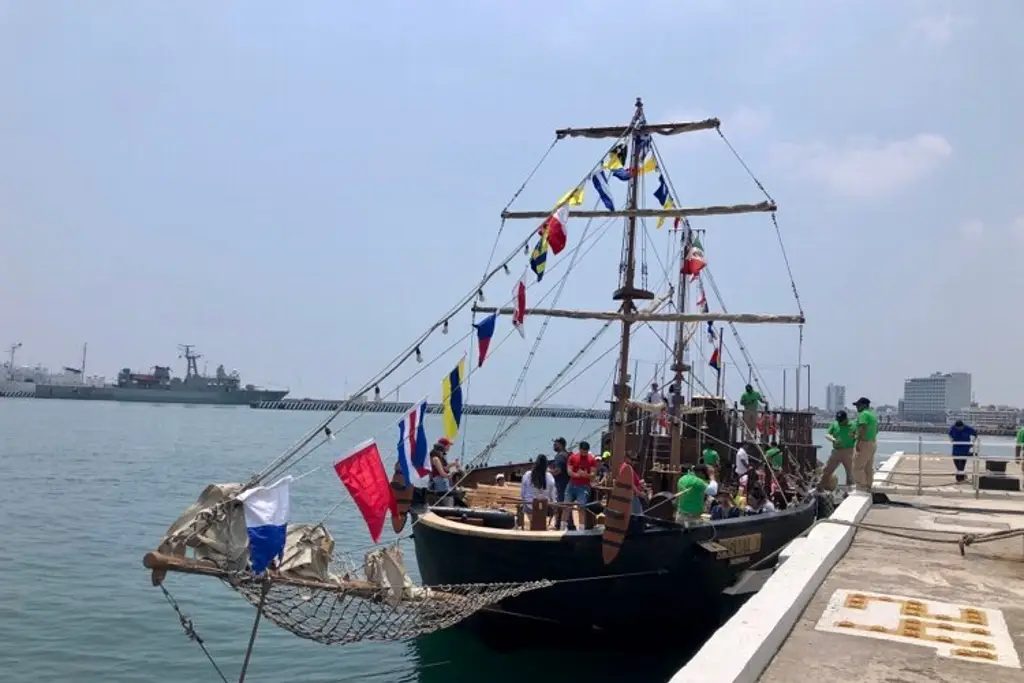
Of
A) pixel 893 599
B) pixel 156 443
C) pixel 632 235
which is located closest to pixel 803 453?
pixel 632 235

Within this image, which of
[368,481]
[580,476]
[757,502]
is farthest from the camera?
[757,502]

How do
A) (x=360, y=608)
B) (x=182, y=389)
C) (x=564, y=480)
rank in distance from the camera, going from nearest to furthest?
(x=360, y=608) < (x=564, y=480) < (x=182, y=389)

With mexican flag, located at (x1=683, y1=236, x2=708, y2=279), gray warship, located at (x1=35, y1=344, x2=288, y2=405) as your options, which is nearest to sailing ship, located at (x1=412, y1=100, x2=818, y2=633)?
mexican flag, located at (x1=683, y1=236, x2=708, y2=279)

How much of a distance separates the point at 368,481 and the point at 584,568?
14.0 ft

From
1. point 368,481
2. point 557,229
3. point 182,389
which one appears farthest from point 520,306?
point 182,389

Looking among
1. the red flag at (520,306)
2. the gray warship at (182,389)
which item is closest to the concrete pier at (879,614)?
the red flag at (520,306)

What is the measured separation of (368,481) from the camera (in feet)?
32.4

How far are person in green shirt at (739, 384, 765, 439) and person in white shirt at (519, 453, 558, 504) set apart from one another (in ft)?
23.5

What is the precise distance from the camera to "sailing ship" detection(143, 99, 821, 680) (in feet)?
29.3

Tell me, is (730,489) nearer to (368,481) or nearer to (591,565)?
(591,565)

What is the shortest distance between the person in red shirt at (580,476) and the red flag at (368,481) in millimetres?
4375

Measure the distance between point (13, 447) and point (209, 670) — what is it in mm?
46851

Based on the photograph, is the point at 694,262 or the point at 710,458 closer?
the point at 710,458

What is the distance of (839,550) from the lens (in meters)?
11.0
